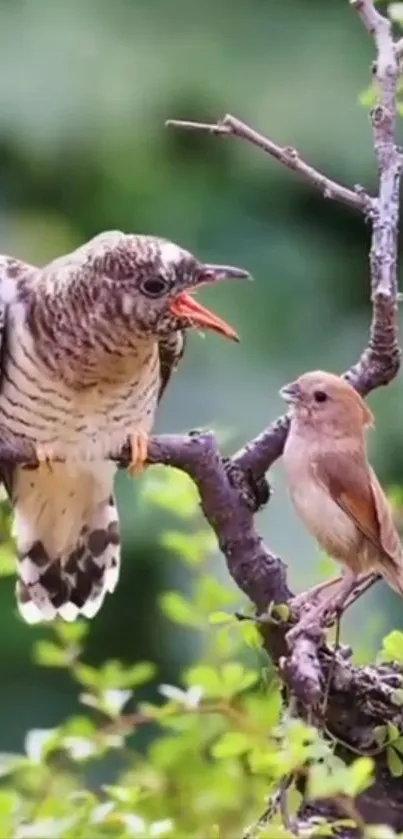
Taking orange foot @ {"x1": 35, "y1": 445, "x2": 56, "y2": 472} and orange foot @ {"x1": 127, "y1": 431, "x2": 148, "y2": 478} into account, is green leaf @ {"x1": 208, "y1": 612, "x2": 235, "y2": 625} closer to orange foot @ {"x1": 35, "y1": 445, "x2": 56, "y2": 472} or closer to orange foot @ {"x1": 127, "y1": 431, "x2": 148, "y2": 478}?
orange foot @ {"x1": 127, "y1": 431, "x2": 148, "y2": 478}

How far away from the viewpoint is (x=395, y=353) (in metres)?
0.84

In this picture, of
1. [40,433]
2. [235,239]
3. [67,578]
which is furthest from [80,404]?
[235,239]

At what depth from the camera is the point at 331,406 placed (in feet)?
2.67

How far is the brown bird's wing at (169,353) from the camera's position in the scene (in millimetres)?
1252

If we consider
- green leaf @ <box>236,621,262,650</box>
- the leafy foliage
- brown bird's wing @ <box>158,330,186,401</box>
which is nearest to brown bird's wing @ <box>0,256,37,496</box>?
brown bird's wing @ <box>158,330,186,401</box>

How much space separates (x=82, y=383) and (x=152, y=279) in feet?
0.63

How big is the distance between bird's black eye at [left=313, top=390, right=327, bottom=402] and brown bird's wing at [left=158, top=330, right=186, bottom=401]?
41 centimetres

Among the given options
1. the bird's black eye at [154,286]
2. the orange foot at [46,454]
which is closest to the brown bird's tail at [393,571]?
the bird's black eye at [154,286]

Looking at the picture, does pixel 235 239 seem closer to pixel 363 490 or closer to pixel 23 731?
pixel 23 731

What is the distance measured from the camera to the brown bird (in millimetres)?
801

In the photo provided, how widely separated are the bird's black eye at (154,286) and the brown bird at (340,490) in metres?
0.21

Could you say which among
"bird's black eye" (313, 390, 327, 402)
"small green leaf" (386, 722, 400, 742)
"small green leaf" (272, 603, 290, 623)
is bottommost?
"small green leaf" (386, 722, 400, 742)

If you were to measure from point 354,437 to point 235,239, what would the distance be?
48.9 inches

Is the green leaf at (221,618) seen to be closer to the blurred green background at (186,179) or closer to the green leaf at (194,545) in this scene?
the green leaf at (194,545)
